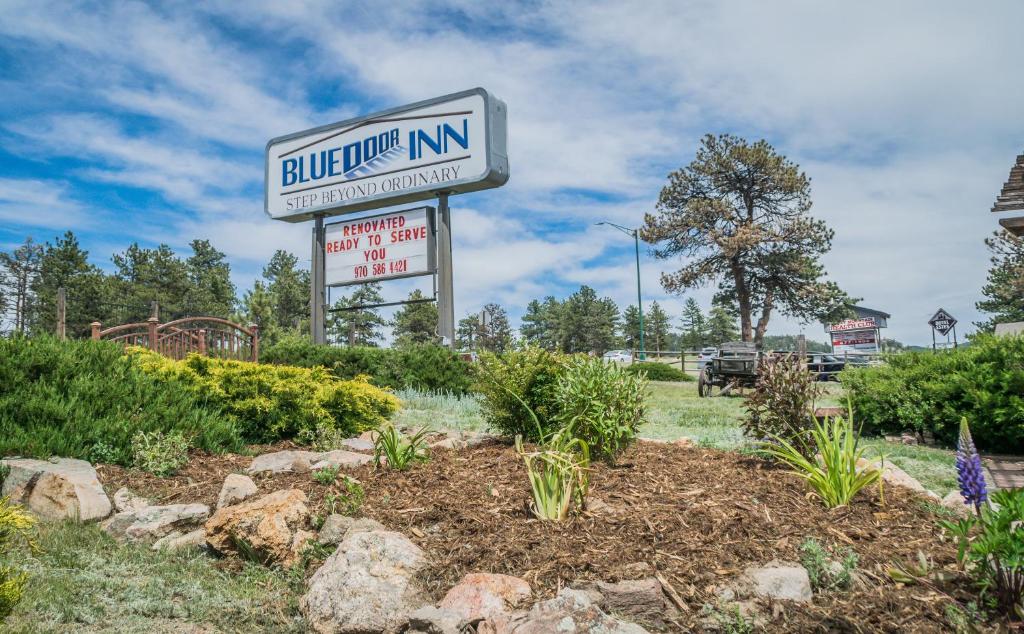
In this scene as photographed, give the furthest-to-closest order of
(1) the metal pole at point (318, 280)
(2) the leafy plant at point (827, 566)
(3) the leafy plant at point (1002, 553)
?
(1) the metal pole at point (318, 280)
(2) the leafy plant at point (827, 566)
(3) the leafy plant at point (1002, 553)

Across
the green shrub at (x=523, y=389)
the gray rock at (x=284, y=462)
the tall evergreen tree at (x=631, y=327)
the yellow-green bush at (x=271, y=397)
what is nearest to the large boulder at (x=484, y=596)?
the green shrub at (x=523, y=389)

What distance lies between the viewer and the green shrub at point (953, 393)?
747cm

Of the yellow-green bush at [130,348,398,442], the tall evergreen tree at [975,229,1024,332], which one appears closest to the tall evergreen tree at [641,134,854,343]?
the tall evergreen tree at [975,229,1024,332]

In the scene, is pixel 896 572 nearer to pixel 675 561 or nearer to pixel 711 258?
pixel 675 561

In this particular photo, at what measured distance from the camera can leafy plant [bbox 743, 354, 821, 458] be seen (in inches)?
188

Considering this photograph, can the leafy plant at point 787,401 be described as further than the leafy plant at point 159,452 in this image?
No

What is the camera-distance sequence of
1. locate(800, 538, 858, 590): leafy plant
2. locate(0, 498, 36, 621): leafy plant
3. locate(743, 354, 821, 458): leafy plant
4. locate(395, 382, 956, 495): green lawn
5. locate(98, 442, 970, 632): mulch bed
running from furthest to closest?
locate(395, 382, 956, 495): green lawn < locate(743, 354, 821, 458): leafy plant < locate(800, 538, 858, 590): leafy plant < locate(98, 442, 970, 632): mulch bed < locate(0, 498, 36, 621): leafy plant

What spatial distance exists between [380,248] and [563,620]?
495 inches

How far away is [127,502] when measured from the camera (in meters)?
5.05

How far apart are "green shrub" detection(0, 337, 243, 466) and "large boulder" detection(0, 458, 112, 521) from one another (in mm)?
396

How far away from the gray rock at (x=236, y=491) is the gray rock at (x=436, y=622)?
89.4 inches

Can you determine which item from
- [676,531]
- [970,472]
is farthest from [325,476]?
[970,472]

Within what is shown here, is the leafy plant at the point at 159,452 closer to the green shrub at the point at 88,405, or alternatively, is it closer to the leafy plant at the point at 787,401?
the green shrub at the point at 88,405

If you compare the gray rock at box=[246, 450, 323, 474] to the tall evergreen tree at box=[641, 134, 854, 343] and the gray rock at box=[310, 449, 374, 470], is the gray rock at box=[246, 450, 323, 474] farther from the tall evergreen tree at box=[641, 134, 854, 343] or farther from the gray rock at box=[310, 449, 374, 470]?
the tall evergreen tree at box=[641, 134, 854, 343]
